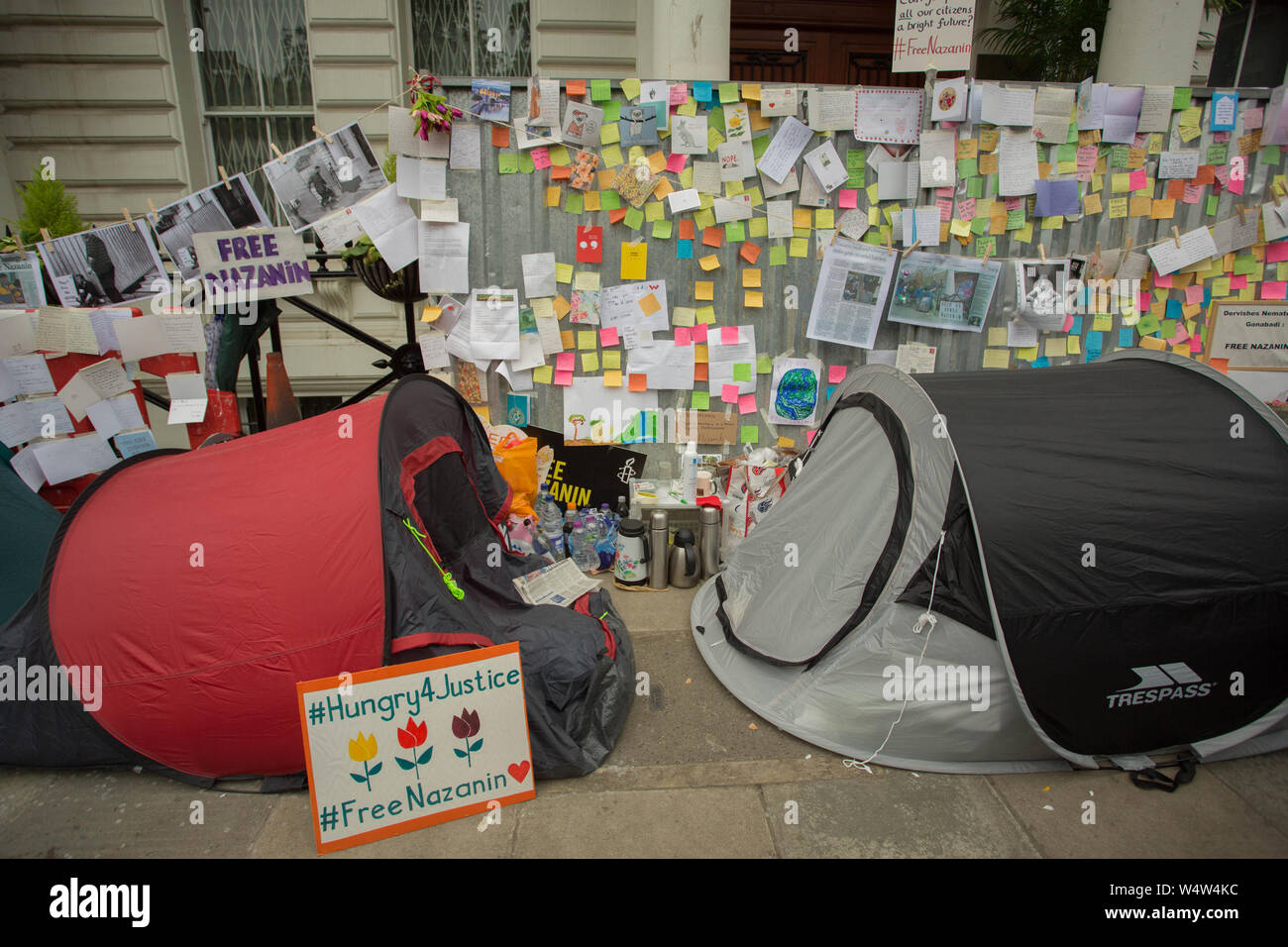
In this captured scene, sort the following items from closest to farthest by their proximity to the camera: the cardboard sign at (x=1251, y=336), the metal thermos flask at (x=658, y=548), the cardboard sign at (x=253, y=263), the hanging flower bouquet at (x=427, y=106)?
1. the hanging flower bouquet at (x=427, y=106)
2. the cardboard sign at (x=253, y=263)
3. the metal thermos flask at (x=658, y=548)
4. the cardboard sign at (x=1251, y=336)

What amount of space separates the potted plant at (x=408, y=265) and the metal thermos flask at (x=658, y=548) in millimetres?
2118

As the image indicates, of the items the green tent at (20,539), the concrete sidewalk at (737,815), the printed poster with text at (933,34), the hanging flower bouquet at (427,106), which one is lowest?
the concrete sidewalk at (737,815)

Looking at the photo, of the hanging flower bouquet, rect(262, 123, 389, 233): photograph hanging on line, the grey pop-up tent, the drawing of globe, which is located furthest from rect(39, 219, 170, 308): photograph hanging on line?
the grey pop-up tent

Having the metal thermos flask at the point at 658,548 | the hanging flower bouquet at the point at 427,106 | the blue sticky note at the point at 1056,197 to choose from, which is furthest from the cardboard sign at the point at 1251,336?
the hanging flower bouquet at the point at 427,106

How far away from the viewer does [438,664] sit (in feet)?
7.02

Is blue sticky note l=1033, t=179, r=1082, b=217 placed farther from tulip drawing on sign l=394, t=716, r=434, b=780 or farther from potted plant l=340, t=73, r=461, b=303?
tulip drawing on sign l=394, t=716, r=434, b=780

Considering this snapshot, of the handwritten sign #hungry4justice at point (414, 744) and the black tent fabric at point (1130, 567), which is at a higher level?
the black tent fabric at point (1130, 567)

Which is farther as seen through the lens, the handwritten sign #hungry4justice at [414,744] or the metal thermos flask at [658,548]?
the metal thermos flask at [658,548]

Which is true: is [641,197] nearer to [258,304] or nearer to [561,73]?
[258,304]

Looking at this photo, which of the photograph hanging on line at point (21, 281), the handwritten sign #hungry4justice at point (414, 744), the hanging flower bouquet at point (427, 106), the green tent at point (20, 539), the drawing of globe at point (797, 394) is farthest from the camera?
the drawing of globe at point (797, 394)

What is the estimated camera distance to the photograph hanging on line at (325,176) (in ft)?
12.0

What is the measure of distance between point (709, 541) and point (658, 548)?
1.07 feet

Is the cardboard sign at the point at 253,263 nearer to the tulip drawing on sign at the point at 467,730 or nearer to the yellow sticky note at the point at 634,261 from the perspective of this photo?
the yellow sticky note at the point at 634,261
